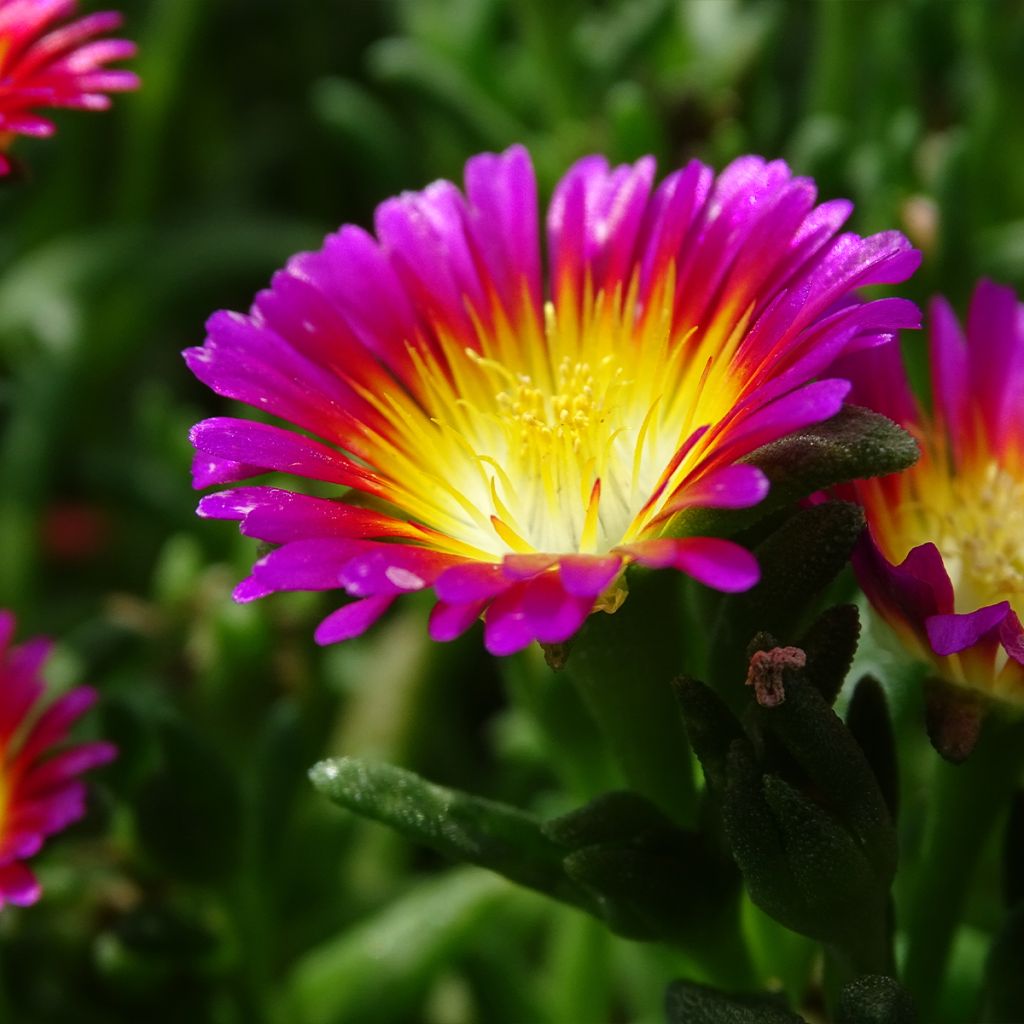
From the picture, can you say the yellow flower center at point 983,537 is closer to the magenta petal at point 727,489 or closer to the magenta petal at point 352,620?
the magenta petal at point 727,489

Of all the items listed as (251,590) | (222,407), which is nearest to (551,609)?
(251,590)

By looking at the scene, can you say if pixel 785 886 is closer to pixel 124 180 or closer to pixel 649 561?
pixel 649 561

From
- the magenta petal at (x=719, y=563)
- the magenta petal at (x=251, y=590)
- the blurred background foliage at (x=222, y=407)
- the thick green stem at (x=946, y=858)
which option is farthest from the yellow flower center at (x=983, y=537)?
the magenta petal at (x=251, y=590)

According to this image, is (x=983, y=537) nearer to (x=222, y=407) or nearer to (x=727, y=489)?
(x=727, y=489)

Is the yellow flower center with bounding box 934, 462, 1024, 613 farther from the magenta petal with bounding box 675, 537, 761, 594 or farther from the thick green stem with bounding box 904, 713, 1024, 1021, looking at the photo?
the magenta petal with bounding box 675, 537, 761, 594

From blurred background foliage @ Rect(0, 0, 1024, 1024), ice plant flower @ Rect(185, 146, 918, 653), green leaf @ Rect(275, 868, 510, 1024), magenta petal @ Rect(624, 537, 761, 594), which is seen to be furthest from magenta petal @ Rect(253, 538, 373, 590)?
green leaf @ Rect(275, 868, 510, 1024)
